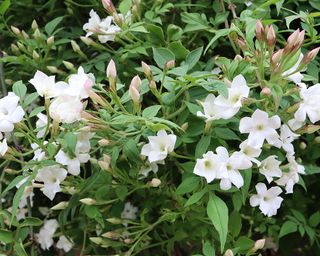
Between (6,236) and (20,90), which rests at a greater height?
(20,90)

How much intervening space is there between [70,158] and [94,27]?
43cm

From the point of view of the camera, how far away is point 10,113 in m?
1.20

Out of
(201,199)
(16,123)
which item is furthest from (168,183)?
(16,123)

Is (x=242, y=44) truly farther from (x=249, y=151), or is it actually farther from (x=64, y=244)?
(x=64, y=244)

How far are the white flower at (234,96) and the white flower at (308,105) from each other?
0.12m

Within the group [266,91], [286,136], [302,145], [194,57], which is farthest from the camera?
[302,145]

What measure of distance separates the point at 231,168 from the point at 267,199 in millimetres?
200

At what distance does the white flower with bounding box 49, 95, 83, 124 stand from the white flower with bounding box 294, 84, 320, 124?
435 mm

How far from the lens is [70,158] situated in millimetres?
1230

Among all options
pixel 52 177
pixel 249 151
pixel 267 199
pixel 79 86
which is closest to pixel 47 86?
pixel 79 86

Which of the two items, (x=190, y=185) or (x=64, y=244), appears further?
(x=64, y=244)

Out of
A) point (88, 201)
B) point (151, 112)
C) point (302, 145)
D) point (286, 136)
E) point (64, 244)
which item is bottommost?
point (64, 244)

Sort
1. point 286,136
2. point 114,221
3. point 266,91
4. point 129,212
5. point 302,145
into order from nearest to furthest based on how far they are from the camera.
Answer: point 266,91, point 286,136, point 114,221, point 302,145, point 129,212

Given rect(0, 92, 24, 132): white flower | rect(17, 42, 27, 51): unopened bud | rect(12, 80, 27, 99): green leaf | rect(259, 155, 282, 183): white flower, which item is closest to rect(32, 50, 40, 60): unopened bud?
rect(17, 42, 27, 51): unopened bud
